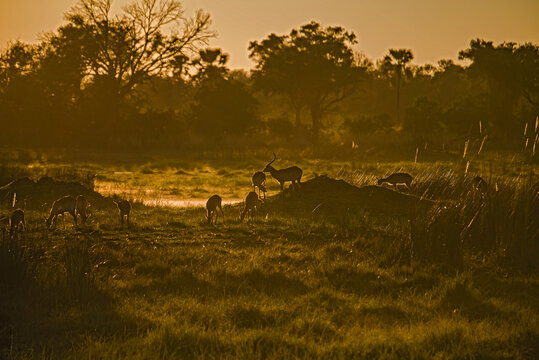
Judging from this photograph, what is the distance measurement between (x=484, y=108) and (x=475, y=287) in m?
42.5

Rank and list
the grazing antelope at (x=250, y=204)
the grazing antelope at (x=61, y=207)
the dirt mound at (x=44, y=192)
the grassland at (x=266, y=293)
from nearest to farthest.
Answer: the grassland at (x=266, y=293)
the grazing antelope at (x=61, y=207)
the grazing antelope at (x=250, y=204)
the dirt mound at (x=44, y=192)

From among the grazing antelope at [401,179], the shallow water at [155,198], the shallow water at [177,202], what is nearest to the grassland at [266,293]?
the grazing antelope at [401,179]

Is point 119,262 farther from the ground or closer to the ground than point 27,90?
closer to the ground

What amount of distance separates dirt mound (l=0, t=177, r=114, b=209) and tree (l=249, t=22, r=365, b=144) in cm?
3873

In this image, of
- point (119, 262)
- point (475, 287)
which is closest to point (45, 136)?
point (119, 262)

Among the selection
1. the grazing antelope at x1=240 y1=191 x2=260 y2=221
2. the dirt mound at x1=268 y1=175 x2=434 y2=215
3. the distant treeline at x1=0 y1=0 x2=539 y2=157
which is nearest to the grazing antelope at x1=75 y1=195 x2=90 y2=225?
the grazing antelope at x1=240 y1=191 x2=260 y2=221

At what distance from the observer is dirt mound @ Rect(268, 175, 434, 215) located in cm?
1523

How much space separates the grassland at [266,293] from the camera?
614 centimetres

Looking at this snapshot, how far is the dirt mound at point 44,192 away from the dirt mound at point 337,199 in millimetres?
4684

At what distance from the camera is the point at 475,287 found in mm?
8438

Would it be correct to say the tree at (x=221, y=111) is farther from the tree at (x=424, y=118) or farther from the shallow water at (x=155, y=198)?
the shallow water at (x=155, y=198)

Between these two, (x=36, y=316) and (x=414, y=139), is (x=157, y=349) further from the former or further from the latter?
(x=414, y=139)

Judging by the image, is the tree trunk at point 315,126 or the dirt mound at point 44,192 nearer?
the dirt mound at point 44,192

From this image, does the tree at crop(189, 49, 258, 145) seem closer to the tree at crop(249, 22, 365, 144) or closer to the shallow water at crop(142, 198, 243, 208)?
the tree at crop(249, 22, 365, 144)
